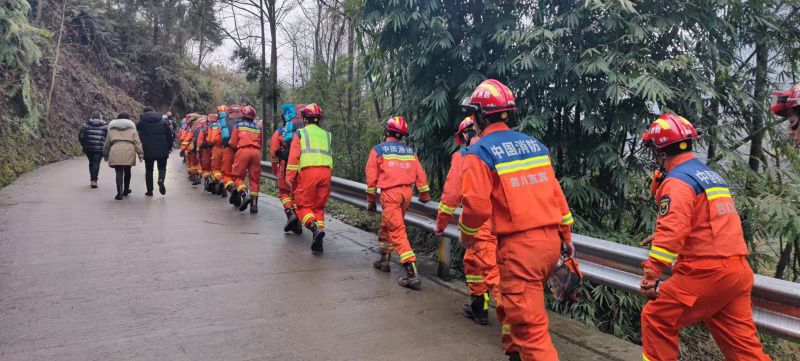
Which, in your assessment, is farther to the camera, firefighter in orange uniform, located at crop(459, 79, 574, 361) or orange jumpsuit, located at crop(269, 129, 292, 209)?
orange jumpsuit, located at crop(269, 129, 292, 209)

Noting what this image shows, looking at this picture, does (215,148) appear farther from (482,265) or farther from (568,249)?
(568,249)

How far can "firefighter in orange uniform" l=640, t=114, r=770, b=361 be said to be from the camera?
3.27 m

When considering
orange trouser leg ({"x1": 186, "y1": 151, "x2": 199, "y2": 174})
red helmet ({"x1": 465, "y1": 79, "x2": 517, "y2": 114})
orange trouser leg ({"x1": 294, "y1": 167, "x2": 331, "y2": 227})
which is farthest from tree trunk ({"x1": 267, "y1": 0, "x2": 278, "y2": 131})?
red helmet ({"x1": 465, "y1": 79, "x2": 517, "y2": 114})

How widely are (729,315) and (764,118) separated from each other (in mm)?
4795

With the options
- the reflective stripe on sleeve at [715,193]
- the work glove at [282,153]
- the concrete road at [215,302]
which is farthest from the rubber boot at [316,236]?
the reflective stripe on sleeve at [715,193]

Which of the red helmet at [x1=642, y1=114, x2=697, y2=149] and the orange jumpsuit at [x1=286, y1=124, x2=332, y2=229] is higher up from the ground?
the red helmet at [x1=642, y1=114, x2=697, y2=149]

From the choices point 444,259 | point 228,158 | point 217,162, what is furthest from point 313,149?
point 217,162

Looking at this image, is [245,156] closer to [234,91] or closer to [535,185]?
[535,185]

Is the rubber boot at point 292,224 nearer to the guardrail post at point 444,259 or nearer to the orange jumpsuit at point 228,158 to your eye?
the guardrail post at point 444,259

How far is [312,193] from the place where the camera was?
23.5 ft

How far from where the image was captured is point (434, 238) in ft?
26.2

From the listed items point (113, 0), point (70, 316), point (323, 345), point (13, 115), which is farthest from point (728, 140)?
point (113, 0)

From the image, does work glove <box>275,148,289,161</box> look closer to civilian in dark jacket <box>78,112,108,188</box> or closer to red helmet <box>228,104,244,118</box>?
red helmet <box>228,104,244,118</box>

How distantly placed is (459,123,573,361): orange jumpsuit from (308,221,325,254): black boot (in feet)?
11.8
